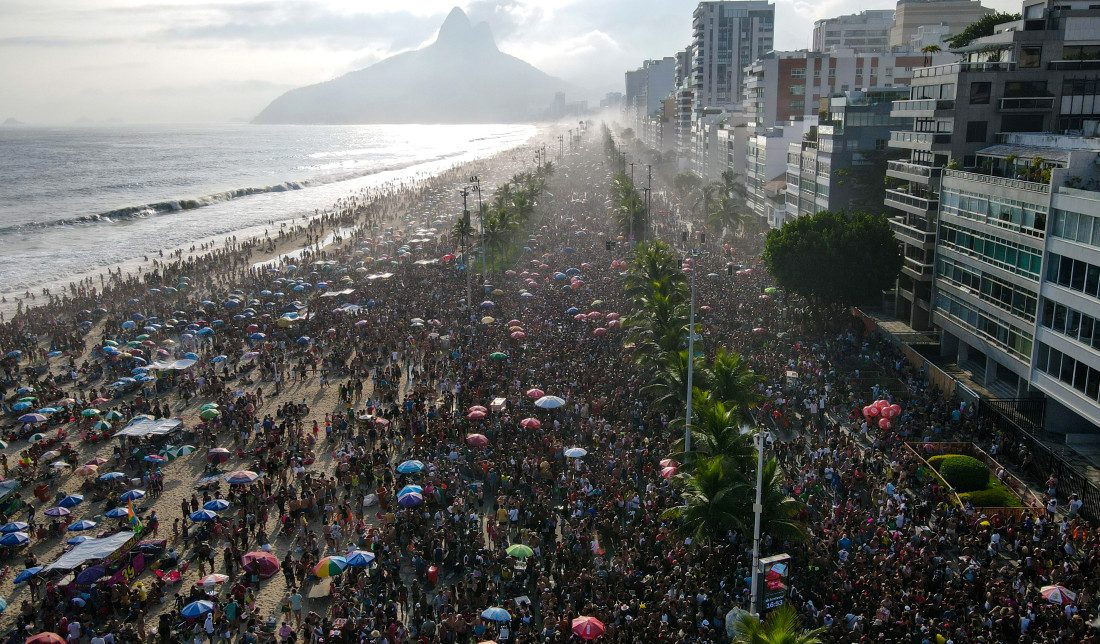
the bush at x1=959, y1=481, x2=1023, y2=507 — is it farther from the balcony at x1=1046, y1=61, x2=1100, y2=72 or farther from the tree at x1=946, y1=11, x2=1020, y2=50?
the tree at x1=946, y1=11, x2=1020, y2=50

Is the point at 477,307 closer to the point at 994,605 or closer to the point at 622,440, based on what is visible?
Result: the point at 622,440

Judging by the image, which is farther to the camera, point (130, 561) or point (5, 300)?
point (5, 300)

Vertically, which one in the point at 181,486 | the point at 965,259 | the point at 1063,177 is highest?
the point at 1063,177

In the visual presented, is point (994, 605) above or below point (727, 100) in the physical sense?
below

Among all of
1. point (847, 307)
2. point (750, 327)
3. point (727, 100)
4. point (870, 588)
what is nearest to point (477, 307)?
point (750, 327)

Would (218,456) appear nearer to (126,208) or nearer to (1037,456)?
(1037,456)

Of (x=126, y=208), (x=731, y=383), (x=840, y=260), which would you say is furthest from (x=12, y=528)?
(x=126, y=208)

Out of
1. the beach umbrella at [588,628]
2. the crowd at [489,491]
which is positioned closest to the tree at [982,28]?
the crowd at [489,491]
